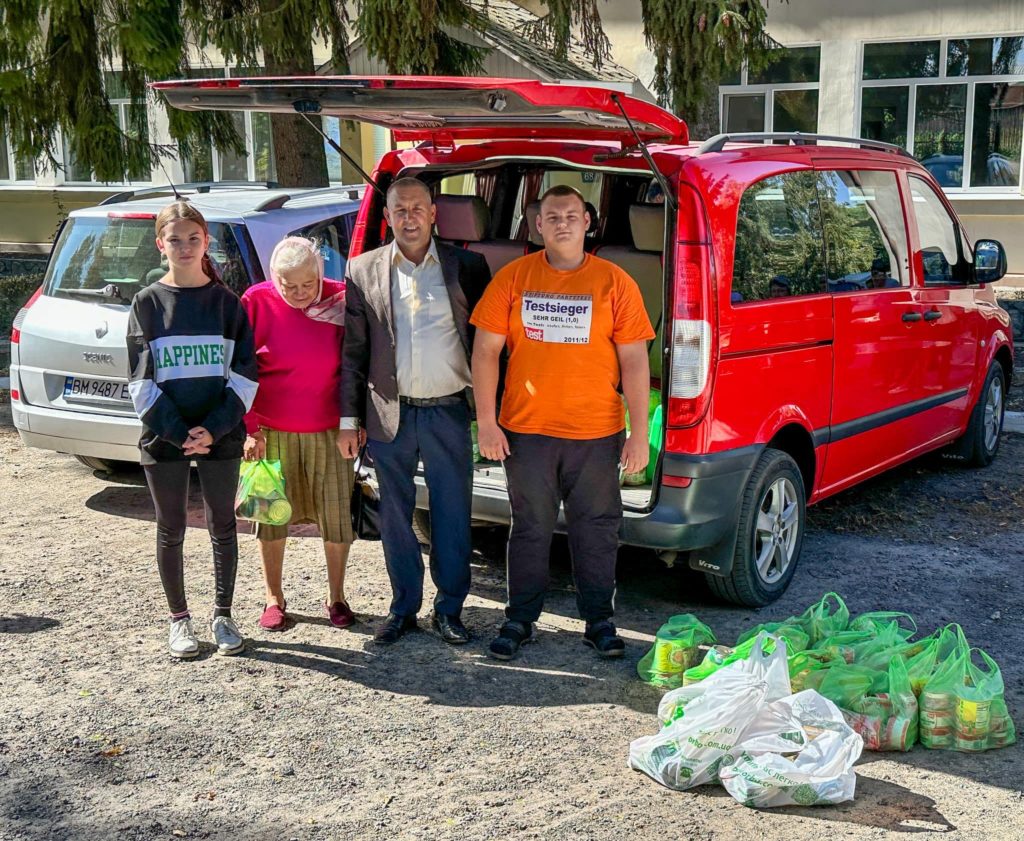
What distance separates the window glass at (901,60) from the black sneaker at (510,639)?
12781mm

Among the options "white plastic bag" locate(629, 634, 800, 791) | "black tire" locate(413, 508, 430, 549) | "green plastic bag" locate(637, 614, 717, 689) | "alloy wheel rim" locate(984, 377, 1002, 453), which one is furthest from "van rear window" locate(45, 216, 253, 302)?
"alloy wheel rim" locate(984, 377, 1002, 453)

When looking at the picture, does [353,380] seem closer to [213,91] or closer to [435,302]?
[435,302]

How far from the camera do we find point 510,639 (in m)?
4.98

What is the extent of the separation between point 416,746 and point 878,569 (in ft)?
9.33

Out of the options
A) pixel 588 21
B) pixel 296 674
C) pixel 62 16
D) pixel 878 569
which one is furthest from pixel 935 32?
pixel 296 674

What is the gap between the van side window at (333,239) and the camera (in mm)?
7086

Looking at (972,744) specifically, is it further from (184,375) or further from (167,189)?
(167,189)

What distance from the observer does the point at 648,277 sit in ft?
18.0

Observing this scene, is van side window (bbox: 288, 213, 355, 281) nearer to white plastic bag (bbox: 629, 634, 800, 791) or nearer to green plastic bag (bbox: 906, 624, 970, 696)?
white plastic bag (bbox: 629, 634, 800, 791)

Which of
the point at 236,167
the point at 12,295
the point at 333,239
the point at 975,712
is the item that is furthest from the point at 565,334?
the point at 236,167

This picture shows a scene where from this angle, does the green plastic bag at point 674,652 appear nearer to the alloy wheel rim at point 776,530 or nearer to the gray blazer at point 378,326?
the alloy wheel rim at point 776,530

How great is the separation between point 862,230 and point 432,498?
2.62m

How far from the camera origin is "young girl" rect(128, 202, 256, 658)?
187 inches

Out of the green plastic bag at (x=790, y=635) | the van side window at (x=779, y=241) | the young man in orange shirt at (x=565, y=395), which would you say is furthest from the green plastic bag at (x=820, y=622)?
the van side window at (x=779, y=241)
